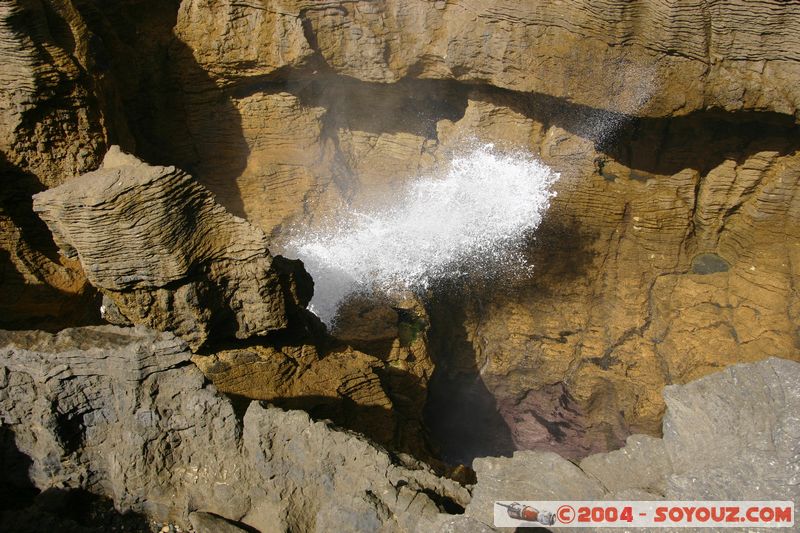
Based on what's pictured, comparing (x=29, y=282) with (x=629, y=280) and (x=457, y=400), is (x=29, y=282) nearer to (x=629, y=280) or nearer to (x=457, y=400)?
(x=457, y=400)

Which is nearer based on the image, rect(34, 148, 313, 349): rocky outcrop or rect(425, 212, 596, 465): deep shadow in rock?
rect(34, 148, 313, 349): rocky outcrop

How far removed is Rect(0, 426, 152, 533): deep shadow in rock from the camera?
369cm

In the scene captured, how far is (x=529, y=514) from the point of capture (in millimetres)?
3281

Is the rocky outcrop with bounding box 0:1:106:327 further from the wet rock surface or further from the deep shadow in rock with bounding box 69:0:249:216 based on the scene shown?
the deep shadow in rock with bounding box 69:0:249:216

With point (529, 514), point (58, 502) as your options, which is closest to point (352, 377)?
point (58, 502)

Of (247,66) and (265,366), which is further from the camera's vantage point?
(247,66)

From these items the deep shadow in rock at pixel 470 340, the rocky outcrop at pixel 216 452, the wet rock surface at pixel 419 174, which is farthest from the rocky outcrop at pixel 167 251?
the deep shadow in rock at pixel 470 340

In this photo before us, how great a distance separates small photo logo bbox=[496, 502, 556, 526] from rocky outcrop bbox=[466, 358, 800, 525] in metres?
0.09

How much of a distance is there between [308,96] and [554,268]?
3407 millimetres

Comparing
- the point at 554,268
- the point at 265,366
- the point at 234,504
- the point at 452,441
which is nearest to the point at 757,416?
the point at 234,504

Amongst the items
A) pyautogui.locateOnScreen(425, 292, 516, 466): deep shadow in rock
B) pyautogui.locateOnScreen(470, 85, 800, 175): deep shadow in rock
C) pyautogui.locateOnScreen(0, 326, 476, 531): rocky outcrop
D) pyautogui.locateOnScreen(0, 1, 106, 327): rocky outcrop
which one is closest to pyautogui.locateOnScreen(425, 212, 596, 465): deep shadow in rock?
pyautogui.locateOnScreen(425, 292, 516, 466): deep shadow in rock

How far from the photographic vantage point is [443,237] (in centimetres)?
795

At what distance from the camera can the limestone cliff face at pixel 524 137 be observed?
225 inches

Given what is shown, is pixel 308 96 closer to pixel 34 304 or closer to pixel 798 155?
pixel 34 304
